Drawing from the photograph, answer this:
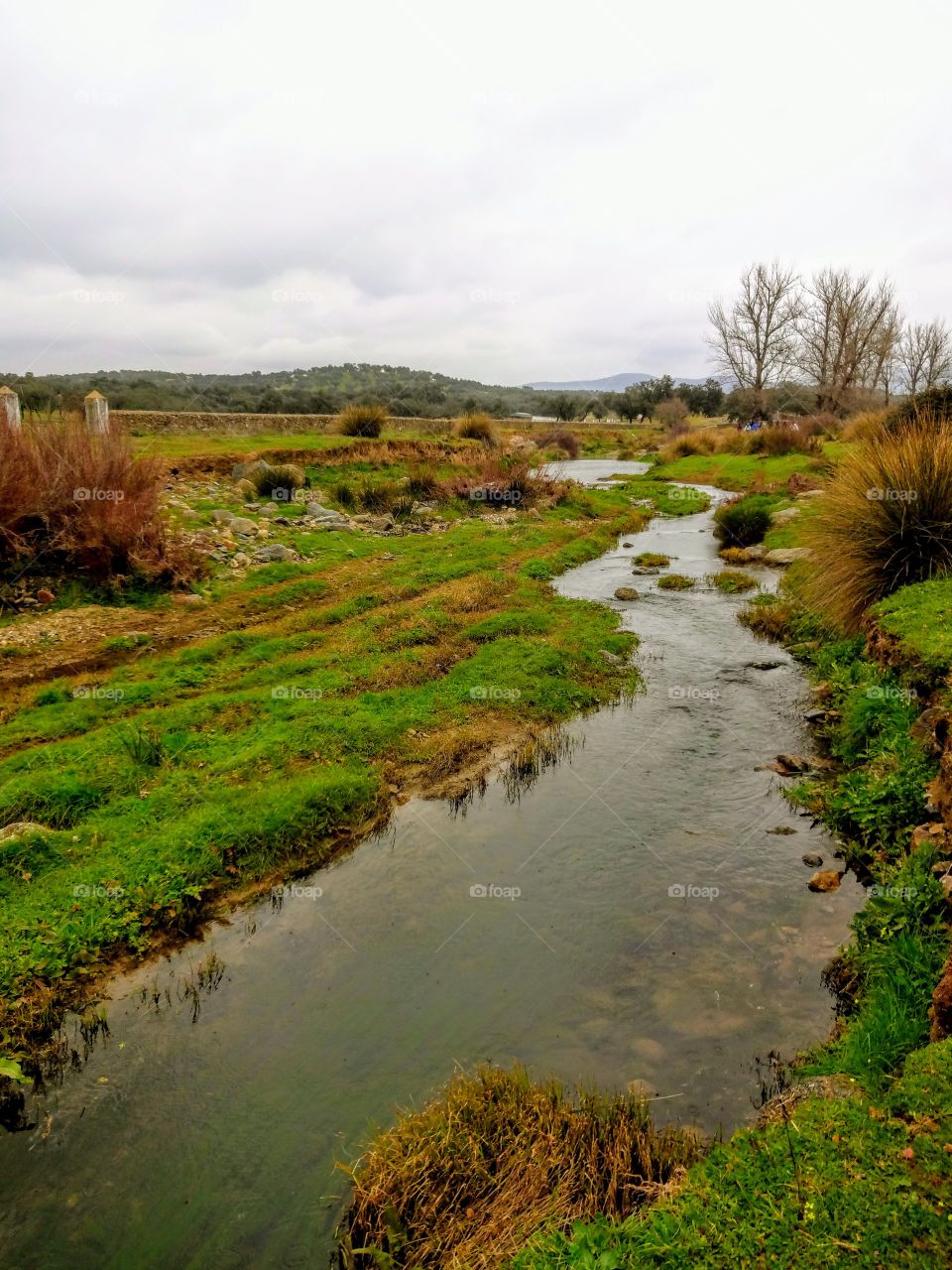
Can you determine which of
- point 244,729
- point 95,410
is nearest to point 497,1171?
point 244,729

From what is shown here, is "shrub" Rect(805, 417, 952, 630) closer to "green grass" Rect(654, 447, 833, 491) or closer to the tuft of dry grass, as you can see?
the tuft of dry grass

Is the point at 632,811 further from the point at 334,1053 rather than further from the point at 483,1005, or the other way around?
the point at 334,1053

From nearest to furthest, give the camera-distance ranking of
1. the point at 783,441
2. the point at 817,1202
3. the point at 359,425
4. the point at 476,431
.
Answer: the point at 817,1202, the point at 359,425, the point at 783,441, the point at 476,431

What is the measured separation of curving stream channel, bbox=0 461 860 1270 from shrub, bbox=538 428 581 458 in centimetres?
4074

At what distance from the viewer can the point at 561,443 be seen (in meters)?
48.7

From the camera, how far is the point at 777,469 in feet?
97.3

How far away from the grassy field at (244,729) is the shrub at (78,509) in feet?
4.41

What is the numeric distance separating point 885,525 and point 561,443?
132 ft

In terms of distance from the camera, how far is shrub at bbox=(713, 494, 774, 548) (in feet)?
68.5

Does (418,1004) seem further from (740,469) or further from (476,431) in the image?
(740,469)

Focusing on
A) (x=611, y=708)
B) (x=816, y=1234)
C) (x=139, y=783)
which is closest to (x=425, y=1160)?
(x=816, y=1234)

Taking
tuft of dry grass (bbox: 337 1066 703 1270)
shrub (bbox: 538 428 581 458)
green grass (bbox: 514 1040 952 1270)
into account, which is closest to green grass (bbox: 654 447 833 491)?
shrub (bbox: 538 428 581 458)

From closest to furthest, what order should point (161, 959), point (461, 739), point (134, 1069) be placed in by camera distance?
point (134, 1069), point (161, 959), point (461, 739)

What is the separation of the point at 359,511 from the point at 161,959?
17.9 meters
